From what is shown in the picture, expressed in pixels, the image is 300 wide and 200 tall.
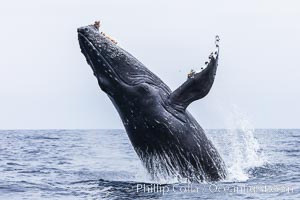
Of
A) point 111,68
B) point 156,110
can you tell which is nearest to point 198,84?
point 156,110

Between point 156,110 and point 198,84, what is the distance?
3.41 ft

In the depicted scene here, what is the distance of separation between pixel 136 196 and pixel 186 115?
250 centimetres

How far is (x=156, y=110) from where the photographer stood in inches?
484

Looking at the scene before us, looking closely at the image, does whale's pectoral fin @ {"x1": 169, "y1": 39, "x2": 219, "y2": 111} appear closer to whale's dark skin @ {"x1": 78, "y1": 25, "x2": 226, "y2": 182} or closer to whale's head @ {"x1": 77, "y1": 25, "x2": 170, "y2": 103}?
whale's dark skin @ {"x1": 78, "y1": 25, "x2": 226, "y2": 182}

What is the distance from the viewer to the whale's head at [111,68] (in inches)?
492

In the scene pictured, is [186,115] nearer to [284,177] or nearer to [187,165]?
[187,165]

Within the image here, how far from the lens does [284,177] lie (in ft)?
46.4

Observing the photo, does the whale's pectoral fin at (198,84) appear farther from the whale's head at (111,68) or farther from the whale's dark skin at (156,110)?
the whale's head at (111,68)

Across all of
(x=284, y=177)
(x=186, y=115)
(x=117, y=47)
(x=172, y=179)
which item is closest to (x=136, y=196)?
(x=172, y=179)

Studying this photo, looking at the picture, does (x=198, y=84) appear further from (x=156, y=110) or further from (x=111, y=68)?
(x=111, y=68)

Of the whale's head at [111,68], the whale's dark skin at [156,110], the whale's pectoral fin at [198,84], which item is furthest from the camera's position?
the whale's head at [111,68]

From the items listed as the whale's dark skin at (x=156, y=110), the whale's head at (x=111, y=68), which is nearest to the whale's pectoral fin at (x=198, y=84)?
the whale's dark skin at (x=156, y=110)

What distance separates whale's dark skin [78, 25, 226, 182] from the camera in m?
12.2

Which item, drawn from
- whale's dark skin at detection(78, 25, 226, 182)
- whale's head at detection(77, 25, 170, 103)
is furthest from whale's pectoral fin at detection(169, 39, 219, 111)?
whale's head at detection(77, 25, 170, 103)
